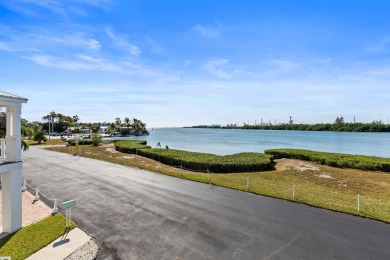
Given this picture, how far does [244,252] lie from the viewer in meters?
8.95

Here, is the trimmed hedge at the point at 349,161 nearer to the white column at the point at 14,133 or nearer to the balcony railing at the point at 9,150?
the white column at the point at 14,133

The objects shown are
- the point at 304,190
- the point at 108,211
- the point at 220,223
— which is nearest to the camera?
the point at 220,223

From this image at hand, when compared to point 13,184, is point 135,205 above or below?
below

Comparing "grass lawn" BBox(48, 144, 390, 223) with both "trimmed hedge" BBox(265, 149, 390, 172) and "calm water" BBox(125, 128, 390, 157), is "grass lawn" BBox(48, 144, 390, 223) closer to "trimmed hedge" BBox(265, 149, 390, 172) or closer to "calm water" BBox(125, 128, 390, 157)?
"trimmed hedge" BBox(265, 149, 390, 172)

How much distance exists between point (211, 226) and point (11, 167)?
9.46m

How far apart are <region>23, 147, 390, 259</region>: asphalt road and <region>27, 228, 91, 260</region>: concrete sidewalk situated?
56 centimetres

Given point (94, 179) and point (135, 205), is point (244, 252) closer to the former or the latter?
point (135, 205)

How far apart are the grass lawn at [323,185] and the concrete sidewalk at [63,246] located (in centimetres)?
1123

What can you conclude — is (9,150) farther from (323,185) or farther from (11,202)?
(323,185)

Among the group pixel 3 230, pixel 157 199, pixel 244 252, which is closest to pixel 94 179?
pixel 157 199

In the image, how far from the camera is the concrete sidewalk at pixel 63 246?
855 centimetres

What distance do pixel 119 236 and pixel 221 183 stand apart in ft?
35.1

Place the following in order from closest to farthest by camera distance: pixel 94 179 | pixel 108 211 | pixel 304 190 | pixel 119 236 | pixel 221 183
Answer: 1. pixel 119 236
2. pixel 108 211
3. pixel 304 190
4. pixel 221 183
5. pixel 94 179

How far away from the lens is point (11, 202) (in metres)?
10.6
